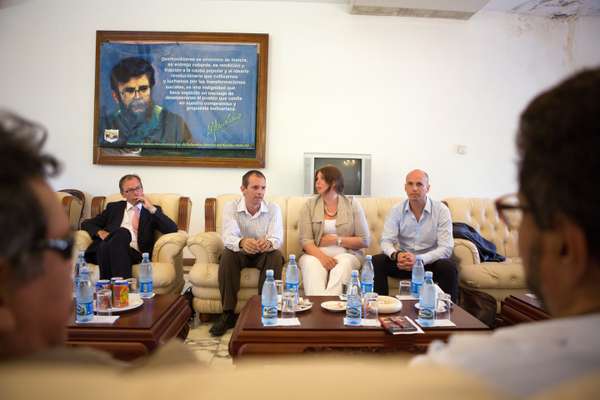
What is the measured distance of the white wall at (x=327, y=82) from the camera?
4.28 m

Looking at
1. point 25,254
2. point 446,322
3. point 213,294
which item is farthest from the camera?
point 213,294

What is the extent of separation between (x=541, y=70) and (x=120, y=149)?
Result: 4441 millimetres

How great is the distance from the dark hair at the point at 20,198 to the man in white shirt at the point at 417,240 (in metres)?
2.65

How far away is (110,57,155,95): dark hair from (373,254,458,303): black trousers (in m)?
2.96

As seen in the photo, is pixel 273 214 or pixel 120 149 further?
pixel 120 149

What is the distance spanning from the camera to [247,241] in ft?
10.0

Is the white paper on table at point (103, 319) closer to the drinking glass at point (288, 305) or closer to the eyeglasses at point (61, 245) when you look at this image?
the drinking glass at point (288, 305)

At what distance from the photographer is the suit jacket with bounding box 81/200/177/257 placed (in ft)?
10.7

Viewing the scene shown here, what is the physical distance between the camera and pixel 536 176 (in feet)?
1.76

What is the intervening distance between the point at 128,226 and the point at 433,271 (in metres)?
2.32

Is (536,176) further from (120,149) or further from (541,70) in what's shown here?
(541,70)

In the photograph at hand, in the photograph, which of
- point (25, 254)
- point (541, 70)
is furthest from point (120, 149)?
point (541, 70)

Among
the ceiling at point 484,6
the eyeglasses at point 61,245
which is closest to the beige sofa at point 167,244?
the ceiling at point 484,6

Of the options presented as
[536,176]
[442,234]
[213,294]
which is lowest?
[213,294]
